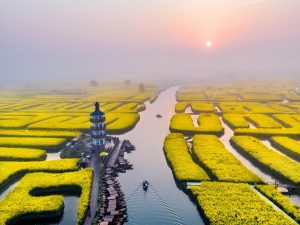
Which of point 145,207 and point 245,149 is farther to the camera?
point 245,149

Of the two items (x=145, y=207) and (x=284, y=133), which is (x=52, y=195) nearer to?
(x=145, y=207)

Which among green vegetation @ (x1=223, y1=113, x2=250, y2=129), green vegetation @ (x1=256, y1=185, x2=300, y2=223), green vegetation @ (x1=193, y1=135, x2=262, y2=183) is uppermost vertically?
green vegetation @ (x1=223, y1=113, x2=250, y2=129)

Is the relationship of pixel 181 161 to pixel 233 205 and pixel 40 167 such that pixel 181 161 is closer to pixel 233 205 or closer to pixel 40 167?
pixel 233 205

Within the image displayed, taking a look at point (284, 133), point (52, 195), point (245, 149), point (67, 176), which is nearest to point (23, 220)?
point (52, 195)

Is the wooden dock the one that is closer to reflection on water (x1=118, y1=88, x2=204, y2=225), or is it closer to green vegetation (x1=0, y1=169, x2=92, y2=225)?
reflection on water (x1=118, y1=88, x2=204, y2=225)

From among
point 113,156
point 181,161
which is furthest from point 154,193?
point 113,156

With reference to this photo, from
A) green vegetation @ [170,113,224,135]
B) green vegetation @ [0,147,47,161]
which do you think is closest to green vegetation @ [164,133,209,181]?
green vegetation @ [170,113,224,135]
